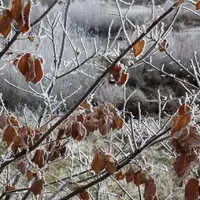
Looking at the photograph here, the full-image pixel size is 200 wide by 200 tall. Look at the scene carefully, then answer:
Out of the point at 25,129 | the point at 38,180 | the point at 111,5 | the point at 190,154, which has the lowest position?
the point at 111,5

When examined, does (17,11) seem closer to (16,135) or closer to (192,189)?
(16,135)

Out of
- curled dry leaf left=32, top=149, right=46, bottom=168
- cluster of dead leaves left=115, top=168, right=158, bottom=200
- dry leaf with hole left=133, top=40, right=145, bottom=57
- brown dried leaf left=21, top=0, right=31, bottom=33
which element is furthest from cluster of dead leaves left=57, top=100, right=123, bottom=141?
brown dried leaf left=21, top=0, right=31, bottom=33

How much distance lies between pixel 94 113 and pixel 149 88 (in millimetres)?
7560

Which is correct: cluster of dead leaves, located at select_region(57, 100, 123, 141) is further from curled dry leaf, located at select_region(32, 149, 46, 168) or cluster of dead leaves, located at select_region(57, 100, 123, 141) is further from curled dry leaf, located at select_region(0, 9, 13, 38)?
curled dry leaf, located at select_region(0, 9, 13, 38)

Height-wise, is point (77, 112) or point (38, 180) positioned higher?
point (77, 112)

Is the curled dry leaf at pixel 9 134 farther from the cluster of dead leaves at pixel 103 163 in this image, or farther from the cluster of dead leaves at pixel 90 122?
the cluster of dead leaves at pixel 103 163

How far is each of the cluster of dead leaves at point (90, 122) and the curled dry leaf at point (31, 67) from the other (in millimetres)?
266

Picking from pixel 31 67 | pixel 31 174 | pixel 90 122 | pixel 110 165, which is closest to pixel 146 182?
pixel 110 165

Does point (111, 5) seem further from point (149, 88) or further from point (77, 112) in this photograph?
point (77, 112)

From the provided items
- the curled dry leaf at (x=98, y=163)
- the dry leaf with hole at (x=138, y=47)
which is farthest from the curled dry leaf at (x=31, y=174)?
the dry leaf with hole at (x=138, y=47)

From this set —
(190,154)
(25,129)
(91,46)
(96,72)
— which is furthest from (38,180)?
(91,46)

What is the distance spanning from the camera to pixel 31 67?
157cm

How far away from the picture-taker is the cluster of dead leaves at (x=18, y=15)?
1383mm

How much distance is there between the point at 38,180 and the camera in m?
1.75
